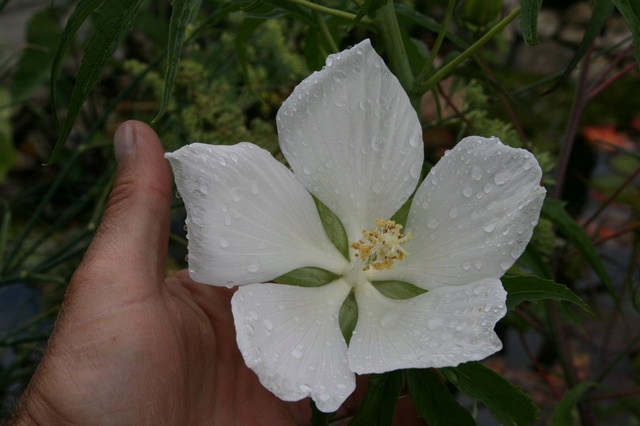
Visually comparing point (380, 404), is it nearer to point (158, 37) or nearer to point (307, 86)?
point (307, 86)

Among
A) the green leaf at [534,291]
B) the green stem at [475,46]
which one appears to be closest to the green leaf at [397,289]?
the green leaf at [534,291]

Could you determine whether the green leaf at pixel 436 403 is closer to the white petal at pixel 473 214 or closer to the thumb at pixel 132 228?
the white petal at pixel 473 214

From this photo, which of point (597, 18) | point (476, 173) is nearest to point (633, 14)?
point (597, 18)

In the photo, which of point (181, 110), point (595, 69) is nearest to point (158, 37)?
point (181, 110)

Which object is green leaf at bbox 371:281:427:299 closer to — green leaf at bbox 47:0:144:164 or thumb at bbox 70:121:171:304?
thumb at bbox 70:121:171:304

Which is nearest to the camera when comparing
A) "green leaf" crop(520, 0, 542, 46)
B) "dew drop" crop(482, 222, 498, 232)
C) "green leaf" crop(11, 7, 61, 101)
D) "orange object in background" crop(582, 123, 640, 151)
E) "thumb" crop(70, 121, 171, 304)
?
"green leaf" crop(520, 0, 542, 46)

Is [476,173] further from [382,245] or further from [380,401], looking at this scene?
[380,401]

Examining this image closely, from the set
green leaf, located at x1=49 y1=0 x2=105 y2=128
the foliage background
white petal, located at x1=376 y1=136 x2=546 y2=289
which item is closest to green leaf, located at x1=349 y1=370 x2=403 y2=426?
the foliage background
